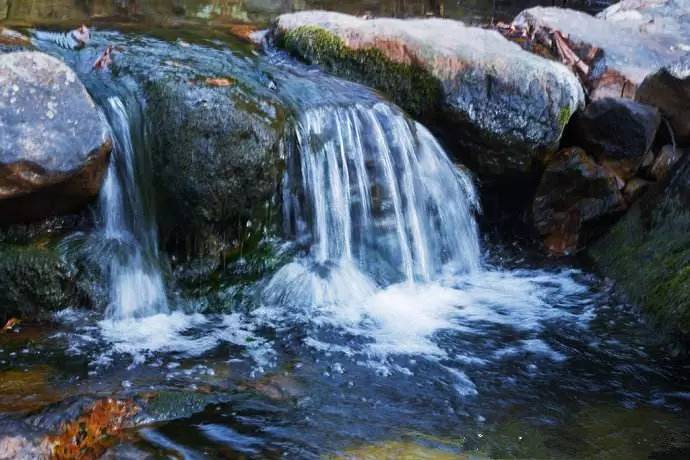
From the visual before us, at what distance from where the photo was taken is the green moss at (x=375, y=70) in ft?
20.2

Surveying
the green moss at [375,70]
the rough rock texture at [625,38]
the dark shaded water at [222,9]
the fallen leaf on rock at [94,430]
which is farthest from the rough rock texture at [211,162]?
the rough rock texture at [625,38]

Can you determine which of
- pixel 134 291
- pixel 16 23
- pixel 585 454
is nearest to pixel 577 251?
pixel 585 454

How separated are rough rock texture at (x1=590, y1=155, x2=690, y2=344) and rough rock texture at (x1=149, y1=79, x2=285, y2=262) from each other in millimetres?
2561

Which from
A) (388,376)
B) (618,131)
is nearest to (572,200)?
(618,131)

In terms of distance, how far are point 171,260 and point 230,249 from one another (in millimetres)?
393

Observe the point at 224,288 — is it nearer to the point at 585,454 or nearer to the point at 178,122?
the point at 178,122

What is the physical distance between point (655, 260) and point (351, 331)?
2165mm

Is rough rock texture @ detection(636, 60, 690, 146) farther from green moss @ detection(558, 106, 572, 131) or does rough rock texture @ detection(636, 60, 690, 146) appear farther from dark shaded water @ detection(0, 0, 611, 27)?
dark shaded water @ detection(0, 0, 611, 27)

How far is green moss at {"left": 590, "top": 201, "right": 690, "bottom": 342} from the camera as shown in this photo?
457 cm

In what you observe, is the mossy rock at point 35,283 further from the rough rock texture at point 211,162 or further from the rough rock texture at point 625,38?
the rough rock texture at point 625,38

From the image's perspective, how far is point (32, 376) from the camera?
3777mm

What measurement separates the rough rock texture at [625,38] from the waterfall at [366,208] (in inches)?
68.0

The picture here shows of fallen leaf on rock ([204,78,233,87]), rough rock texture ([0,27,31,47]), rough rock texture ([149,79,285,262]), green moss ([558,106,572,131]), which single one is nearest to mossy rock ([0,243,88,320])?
rough rock texture ([149,79,285,262])

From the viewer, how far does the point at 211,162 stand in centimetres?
483
